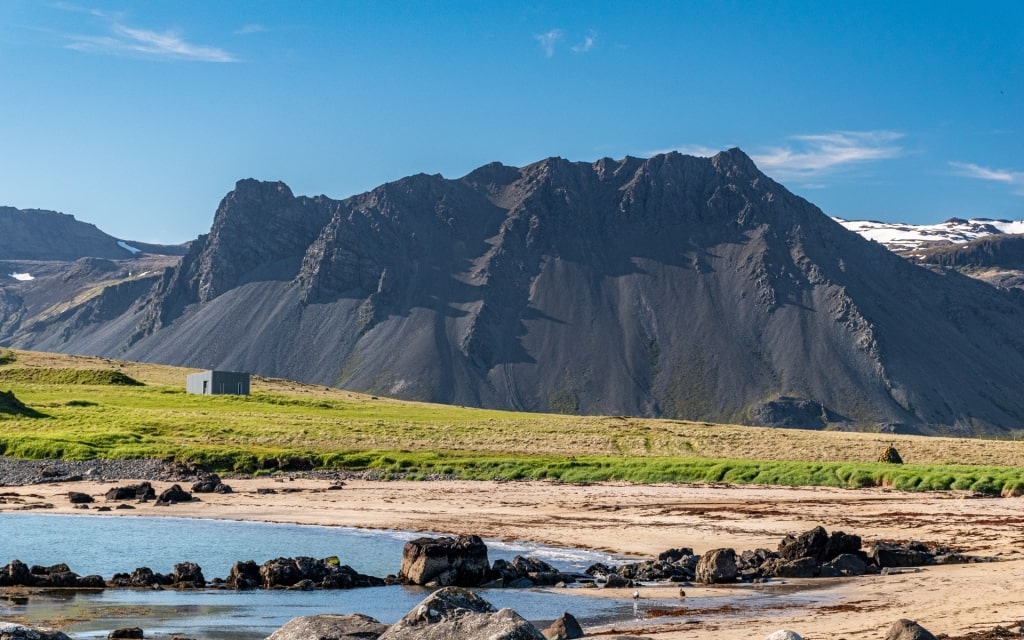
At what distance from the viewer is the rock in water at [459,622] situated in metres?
15.6

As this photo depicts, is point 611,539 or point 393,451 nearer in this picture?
point 611,539

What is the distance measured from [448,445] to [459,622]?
74.7 metres

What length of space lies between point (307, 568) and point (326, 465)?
44.8m

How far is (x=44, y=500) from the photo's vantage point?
55125mm

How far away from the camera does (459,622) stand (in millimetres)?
16547

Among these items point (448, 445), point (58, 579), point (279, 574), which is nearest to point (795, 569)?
point (279, 574)

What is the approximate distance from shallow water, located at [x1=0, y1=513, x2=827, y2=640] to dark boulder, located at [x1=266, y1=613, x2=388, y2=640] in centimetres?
578

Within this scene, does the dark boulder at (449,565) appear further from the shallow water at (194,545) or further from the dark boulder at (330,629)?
the dark boulder at (330,629)

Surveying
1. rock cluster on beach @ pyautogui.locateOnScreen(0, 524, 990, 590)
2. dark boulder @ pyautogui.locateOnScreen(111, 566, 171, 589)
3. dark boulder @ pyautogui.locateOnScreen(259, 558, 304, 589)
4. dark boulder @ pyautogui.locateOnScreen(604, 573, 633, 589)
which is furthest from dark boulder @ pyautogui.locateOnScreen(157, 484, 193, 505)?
dark boulder @ pyautogui.locateOnScreen(604, 573, 633, 589)

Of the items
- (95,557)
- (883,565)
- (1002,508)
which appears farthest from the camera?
(1002,508)

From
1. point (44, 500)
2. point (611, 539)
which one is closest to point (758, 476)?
point (611, 539)

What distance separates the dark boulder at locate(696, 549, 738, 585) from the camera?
3055cm

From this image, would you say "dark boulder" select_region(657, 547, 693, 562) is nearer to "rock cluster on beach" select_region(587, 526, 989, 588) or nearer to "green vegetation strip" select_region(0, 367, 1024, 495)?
"rock cluster on beach" select_region(587, 526, 989, 588)

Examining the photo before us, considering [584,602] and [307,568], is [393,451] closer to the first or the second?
[307,568]
